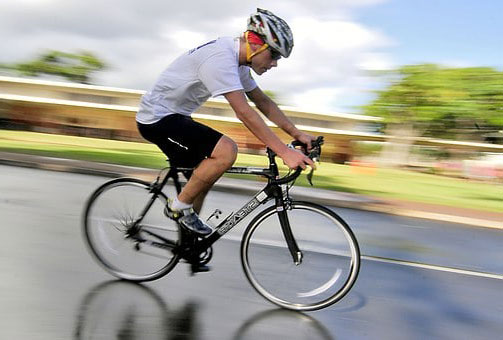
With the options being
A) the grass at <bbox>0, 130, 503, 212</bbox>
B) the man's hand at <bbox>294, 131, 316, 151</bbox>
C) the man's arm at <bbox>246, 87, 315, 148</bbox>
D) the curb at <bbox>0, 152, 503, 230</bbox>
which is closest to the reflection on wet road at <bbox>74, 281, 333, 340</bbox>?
the man's hand at <bbox>294, 131, 316, 151</bbox>

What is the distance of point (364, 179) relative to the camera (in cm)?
1661

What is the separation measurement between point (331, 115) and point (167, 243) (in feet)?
60.0

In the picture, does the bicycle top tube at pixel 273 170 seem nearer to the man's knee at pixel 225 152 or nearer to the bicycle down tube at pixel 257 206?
the bicycle down tube at pixel 257 206

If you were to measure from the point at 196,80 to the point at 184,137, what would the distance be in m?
0.41

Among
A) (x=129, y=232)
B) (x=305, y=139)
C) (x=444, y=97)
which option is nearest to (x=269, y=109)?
(x=305, y=139)

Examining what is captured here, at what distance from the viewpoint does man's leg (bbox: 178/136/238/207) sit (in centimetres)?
460

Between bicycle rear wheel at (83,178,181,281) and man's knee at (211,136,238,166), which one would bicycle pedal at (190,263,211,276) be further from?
man's knee at (211,136,238,166)

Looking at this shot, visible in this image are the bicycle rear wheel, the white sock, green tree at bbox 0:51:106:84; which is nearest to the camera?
the white sock

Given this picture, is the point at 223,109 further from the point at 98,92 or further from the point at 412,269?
the point at 412,269

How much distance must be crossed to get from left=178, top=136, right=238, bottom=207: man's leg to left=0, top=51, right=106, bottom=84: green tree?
37.1m

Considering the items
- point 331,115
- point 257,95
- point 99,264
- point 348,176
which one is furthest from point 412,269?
point 331,115

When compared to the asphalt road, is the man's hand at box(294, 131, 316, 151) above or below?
above

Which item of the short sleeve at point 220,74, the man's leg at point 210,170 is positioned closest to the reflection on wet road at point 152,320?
the man's leg at point 210,170

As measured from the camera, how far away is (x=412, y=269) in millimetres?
6375
